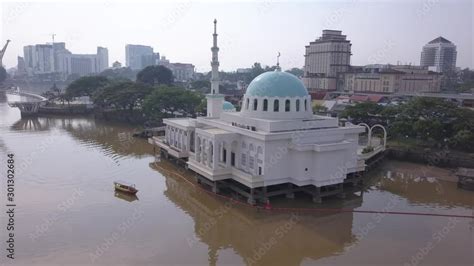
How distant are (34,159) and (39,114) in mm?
35418

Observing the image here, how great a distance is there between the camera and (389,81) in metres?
79.1

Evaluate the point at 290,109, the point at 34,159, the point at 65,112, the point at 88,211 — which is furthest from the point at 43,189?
the point at 65,112

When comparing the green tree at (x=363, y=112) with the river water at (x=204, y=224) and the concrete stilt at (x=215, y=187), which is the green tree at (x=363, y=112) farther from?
the concrete stilt at (x=215, y=187)

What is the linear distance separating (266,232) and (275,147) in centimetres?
515

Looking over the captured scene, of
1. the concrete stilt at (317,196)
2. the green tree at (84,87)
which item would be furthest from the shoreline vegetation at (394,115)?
the concrete stilt at (317,196)

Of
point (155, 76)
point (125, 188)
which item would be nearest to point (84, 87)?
point (155, 76)

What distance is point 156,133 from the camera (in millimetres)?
43406

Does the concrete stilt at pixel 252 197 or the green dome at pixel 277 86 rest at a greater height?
the green dome at pixel 277 86

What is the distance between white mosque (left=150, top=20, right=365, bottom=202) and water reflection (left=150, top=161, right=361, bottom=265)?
173 cm

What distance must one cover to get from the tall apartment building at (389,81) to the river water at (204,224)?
172ft

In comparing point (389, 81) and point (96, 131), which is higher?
point (389, 81)

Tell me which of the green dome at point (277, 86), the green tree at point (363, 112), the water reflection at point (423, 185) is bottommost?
the water reflection at point (423, 185)

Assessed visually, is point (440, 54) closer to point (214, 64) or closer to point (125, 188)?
point (214, 64)

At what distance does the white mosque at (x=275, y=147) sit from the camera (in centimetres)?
2236
